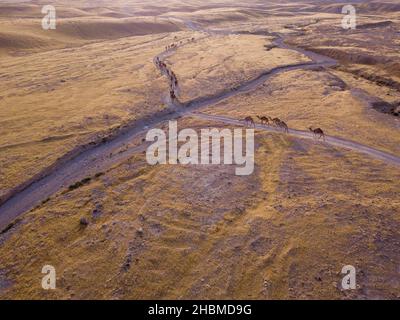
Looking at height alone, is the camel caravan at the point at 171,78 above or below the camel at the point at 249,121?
above

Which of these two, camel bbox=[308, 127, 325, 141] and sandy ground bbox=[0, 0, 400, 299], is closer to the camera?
sandy ground bbox=[0, 0, 400, 299]

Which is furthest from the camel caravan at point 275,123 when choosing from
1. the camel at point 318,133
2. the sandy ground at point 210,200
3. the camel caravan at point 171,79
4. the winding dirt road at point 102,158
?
the camel caravan at point 171,79

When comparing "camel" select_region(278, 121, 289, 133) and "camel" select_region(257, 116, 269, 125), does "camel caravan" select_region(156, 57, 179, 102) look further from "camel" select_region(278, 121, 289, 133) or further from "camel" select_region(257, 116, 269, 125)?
"camel" select_region(278, 121, 289, 133)

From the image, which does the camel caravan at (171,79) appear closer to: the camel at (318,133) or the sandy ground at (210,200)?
the sandy ground at (210,200)

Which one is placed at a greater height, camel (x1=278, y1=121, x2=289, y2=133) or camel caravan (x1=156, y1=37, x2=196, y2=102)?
camel caravan (x1=156, y1=37, x2=196, y2=102)

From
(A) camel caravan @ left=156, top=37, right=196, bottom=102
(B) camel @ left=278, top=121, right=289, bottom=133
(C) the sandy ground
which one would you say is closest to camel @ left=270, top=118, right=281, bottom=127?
(B) camel @ left=278, top=121, right=289, bottom=133

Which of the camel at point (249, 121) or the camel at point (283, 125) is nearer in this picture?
the camel at point (283, 125)

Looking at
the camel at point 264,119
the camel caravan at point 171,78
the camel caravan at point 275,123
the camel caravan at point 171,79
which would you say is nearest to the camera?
the camel caravan at point 275,123

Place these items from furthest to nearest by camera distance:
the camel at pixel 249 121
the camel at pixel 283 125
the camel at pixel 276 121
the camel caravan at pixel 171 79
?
1. the camel caravan at pixel 171 79
2. the camel at pixel 249 121
3. the camel at pixel 276 121
4. the camel at pixel 283 125

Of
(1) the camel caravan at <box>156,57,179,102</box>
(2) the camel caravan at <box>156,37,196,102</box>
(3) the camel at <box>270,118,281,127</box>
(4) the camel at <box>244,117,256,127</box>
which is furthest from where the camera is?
(1) the camel caravan at <box>156,57,179,102</box>
